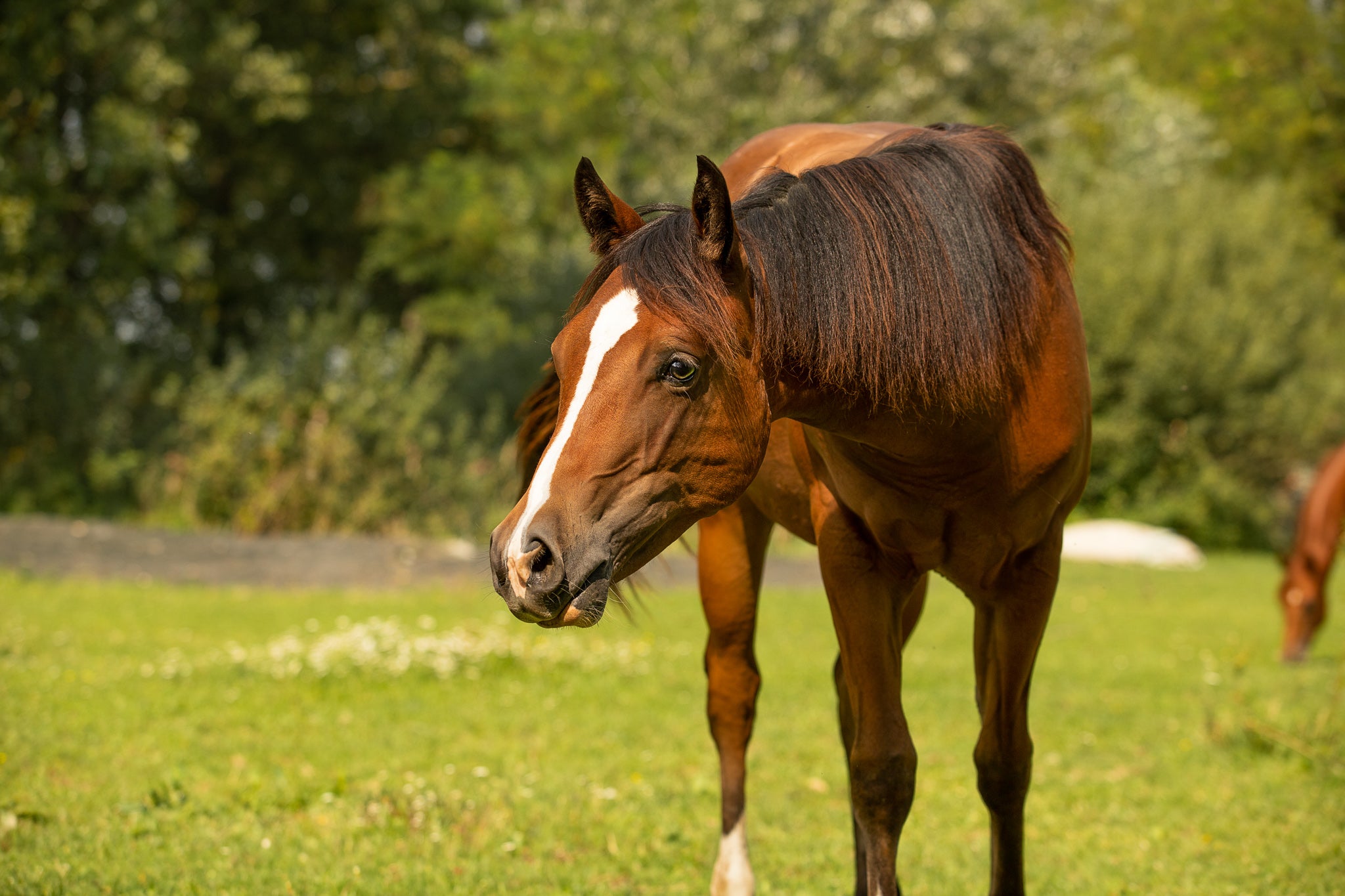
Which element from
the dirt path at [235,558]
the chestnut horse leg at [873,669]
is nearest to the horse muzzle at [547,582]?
the chestnut horse leg at [873,669]

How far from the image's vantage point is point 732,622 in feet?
14.5

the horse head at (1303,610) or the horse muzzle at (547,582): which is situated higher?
the horse muzzle at (547,582)

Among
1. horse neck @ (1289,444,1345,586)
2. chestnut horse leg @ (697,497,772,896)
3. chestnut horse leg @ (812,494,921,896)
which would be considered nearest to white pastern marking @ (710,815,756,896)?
chestnut horse leg @ (697,497,772,896)

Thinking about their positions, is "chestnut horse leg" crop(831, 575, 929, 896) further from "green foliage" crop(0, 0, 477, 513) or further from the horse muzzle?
"green foliage" crop(0, 0, 477, 513)

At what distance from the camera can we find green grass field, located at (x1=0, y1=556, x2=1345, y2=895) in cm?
436

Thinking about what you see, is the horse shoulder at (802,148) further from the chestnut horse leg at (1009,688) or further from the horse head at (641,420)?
the chestnut horse leg at (1009,688)

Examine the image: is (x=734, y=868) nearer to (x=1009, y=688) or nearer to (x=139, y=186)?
(x=1009, y=688)

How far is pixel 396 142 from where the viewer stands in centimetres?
2225

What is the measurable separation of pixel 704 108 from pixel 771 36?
1895 mm

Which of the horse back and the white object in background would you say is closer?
the horse back

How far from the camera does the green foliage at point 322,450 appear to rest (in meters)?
14.1

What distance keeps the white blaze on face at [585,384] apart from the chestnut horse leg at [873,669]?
1096 mm

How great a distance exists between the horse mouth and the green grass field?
2031 millimetres

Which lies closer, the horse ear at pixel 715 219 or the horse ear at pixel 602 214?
the horse ear at pixel 715 219
